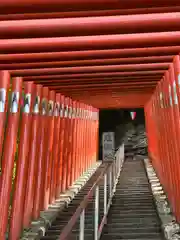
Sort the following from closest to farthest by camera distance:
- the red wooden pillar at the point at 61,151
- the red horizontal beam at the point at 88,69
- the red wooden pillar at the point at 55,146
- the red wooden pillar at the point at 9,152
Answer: the red wooden pillar at the point at 9,152 < the red horizontal beam at the point at 88,69 < the red wooden pillar at the point at 55,146 < the red wooden pillar at the point at 61,151

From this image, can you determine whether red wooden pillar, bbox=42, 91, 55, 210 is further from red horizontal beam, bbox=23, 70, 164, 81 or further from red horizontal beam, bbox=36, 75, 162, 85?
red horizontal beam, bbox=23, 70, 164, 81

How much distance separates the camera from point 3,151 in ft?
12.0

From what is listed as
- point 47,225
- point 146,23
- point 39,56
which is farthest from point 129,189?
point 146,23

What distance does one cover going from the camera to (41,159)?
460cm

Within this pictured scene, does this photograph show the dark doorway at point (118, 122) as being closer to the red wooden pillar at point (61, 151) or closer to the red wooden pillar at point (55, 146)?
the red wooden pillar at point (61, 151)

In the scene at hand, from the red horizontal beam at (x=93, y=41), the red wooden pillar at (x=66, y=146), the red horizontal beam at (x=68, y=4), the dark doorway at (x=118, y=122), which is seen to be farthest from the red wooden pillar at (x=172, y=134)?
the dark doorway at (x=118, y=122)

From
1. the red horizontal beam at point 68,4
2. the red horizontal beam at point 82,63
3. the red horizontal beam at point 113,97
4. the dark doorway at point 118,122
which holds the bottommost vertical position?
the red horizontal beam at point 68,4

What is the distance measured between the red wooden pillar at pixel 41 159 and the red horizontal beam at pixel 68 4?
A: 256 centimetres

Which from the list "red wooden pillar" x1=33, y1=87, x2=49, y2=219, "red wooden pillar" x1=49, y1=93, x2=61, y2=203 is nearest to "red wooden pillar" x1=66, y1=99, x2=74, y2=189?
"red wooden pillar" x1=49, y1=93, x2=61, y2=203

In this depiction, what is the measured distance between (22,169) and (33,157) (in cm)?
45

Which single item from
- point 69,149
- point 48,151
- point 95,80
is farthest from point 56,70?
point 69,149

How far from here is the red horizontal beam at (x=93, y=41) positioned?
103 inches

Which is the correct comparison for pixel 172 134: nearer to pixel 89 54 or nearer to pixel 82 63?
pixel 82 63

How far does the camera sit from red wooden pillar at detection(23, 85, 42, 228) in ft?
13.3
